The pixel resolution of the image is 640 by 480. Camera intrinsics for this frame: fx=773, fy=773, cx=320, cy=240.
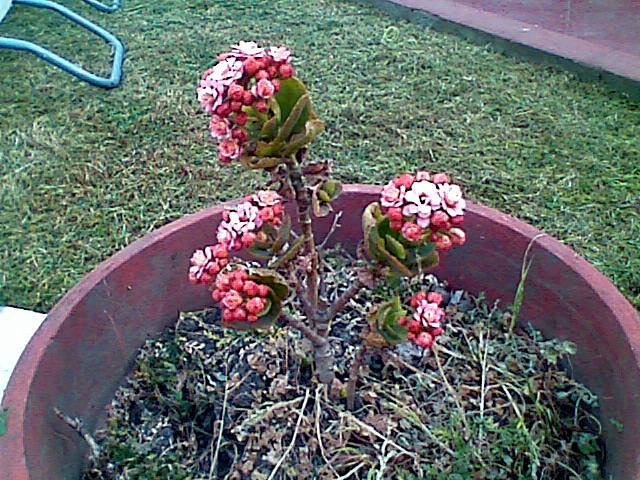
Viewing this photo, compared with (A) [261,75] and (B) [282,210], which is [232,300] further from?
(A) [261,75]

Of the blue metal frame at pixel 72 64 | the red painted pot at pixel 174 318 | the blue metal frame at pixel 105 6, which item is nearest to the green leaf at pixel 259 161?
the red painted pot at pixel 174 318

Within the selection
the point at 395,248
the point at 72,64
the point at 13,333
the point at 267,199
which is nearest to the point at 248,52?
the point at 267,199

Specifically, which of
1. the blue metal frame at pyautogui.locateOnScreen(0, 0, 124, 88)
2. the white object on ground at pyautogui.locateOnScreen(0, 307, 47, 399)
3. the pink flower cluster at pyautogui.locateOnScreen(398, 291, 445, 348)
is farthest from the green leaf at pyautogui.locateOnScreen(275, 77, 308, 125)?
the blue metal frame at pyautogui.locateOnScreen(0, 0, 124, 88)

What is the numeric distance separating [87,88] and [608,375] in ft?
5.99

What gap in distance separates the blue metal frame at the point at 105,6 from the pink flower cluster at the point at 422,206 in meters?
2.16

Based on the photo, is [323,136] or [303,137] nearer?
[303,137]

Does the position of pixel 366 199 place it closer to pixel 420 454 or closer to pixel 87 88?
pixel 420 454

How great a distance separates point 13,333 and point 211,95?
852 millimetres

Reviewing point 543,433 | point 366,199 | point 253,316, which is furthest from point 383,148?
point 253,316

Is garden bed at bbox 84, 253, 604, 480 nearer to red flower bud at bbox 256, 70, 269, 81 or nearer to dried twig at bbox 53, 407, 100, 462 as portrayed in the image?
dried twig at bbox 53, 407, 100, 462

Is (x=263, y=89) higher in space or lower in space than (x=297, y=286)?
higher

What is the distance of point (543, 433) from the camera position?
104cm

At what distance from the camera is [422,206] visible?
797 mm

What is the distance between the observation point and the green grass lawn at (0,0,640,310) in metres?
1.73
